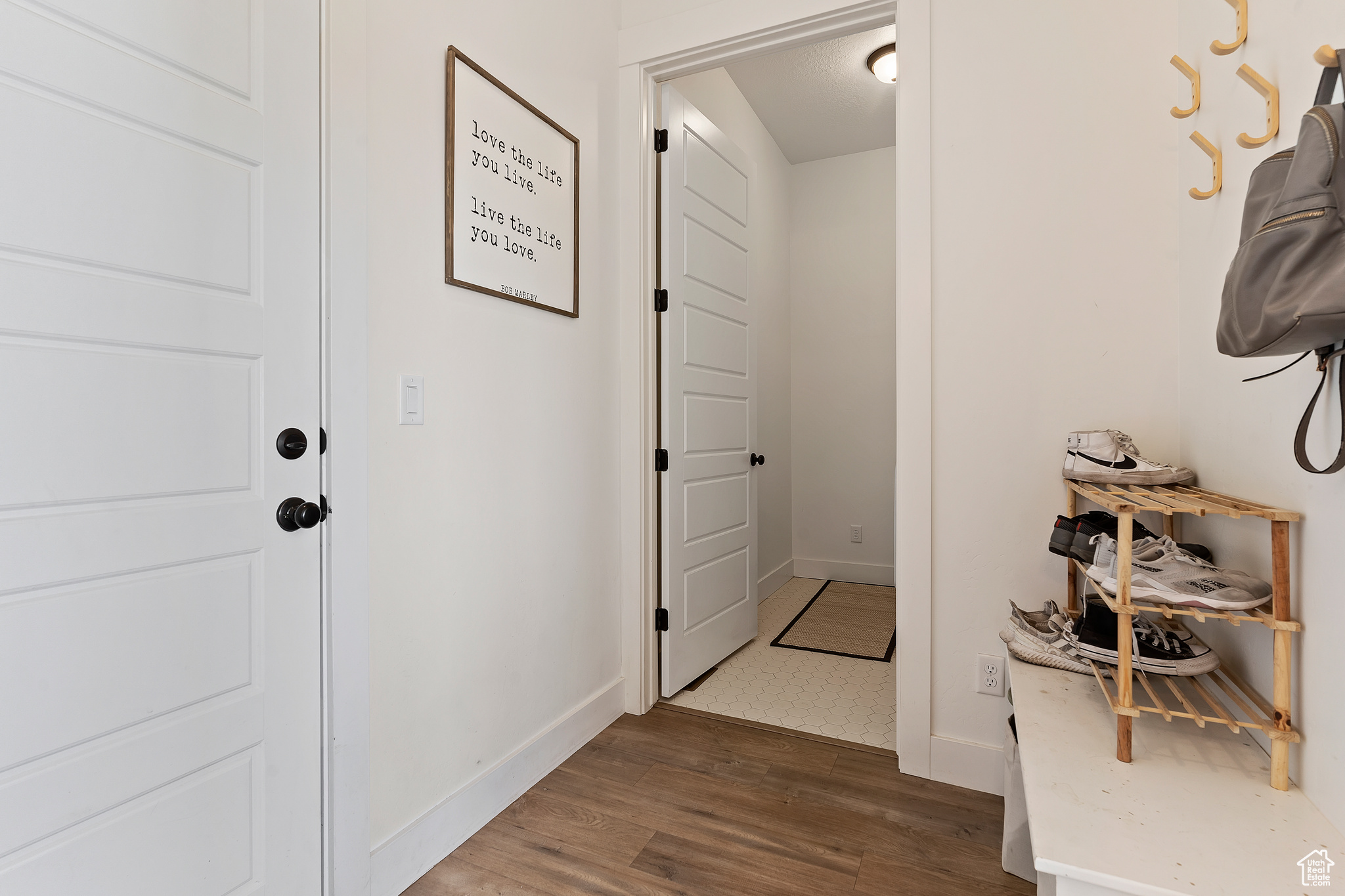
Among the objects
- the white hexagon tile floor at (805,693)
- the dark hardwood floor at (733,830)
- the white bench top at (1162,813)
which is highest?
the white bench top at (1162,813)

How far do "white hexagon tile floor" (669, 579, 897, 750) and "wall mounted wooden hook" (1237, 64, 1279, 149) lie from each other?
1.81 metres

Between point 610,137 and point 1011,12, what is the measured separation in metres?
1.26

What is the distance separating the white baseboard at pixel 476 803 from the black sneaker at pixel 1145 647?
4.67ft

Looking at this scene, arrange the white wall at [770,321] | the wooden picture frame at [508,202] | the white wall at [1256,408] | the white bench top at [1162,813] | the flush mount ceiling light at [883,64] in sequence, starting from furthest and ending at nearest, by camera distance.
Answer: the white wall at [770,321]
the flush mount ceiling light at [883,64]
the wooden picture frame at [508,202]
the white wall at [1256,408]
the white bench top at [1162,813]

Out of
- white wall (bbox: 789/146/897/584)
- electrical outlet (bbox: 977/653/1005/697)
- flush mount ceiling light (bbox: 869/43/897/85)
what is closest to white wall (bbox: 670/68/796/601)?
white wall (bbox: 789/146/897/584)

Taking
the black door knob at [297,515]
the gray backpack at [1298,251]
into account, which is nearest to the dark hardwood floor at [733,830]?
the black door knob at [297,515]

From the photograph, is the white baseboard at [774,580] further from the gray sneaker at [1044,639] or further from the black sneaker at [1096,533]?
the black sneaker at [1096,533]

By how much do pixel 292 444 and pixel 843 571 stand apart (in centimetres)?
368

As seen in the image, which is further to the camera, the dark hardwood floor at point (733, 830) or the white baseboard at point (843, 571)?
the white baseboard at point (843, 571)

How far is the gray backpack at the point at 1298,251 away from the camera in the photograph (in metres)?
0.72

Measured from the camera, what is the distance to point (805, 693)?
2500mm

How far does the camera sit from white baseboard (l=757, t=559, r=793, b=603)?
3.87 metres

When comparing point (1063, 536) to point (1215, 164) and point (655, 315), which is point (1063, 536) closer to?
point (1215, 164)

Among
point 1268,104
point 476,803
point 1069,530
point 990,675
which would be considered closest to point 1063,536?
point 1069,530
